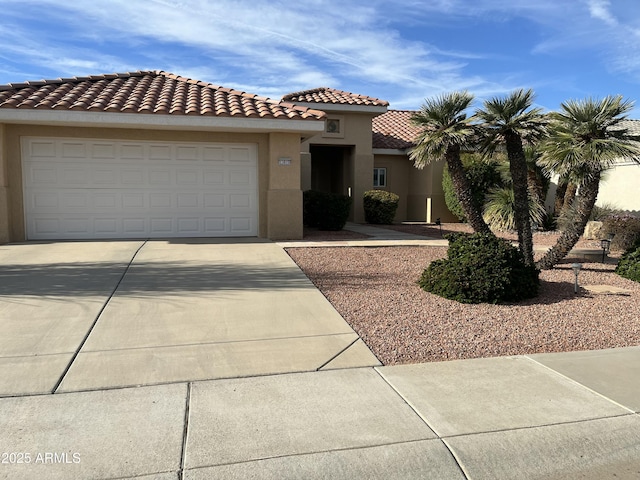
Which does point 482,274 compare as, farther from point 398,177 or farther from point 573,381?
point 398,177

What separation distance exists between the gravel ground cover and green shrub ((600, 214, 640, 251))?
438cm

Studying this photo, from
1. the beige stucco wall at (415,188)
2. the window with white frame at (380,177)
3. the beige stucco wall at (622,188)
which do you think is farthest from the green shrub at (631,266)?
the window with white frame at (380,177)

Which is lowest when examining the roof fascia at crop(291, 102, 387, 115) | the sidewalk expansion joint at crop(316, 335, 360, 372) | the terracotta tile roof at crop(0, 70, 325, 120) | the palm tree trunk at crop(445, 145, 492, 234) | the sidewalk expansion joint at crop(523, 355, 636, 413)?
the sidewalk expansion joint at crop(523, 355, 636, 413)

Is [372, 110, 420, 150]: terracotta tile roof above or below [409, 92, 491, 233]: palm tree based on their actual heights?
above

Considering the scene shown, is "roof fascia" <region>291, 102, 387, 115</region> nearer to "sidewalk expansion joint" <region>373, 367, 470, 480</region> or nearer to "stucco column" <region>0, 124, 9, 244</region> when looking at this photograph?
"stucco column" <region>0, 124, 9, 244</region>

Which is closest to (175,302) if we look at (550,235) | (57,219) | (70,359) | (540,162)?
(70,359)

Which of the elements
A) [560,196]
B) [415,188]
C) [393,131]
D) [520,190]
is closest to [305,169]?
[415,188]

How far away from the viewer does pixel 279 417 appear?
12.0ft

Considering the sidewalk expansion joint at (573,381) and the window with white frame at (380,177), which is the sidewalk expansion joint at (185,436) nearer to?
the sidewalk expansion joint at (573,381)

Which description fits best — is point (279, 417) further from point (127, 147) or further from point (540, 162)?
point (127, 147)

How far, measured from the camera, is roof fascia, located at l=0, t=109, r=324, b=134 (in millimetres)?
11258

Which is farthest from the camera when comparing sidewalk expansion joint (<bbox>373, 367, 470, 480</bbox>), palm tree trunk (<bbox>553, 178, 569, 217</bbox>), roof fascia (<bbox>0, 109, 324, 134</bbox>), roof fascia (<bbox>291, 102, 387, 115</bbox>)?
roof fascia (<bbox>291, 102, 387, 115</bbox>)

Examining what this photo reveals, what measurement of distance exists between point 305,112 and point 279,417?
33.0 feet

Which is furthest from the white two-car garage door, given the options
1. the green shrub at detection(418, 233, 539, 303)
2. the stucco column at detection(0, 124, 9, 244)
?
the green shrub at detection(418, 233, 539, 303)
